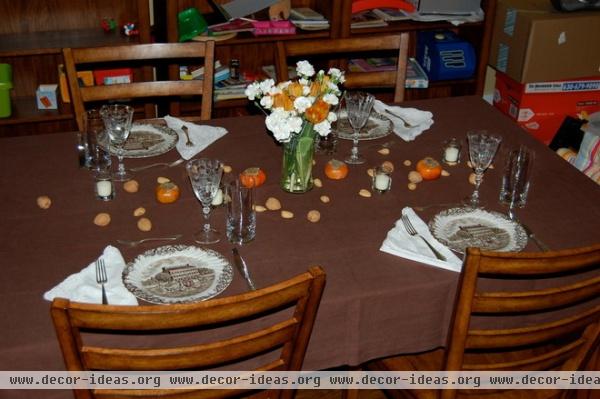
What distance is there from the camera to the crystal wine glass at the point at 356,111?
6.15ft

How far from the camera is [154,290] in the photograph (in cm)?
134

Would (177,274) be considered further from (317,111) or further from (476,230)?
(476,230)

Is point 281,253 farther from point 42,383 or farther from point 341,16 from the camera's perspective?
point 341,16

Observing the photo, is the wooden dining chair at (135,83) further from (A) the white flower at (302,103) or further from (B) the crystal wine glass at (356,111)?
(A) the white flower at (302,103)

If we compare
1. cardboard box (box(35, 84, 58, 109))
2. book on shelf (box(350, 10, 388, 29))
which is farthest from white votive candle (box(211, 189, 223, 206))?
book on shelf (box(350, 10, 388, 29))

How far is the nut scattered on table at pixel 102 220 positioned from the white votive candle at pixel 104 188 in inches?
3.8

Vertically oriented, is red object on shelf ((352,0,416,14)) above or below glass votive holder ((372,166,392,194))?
above

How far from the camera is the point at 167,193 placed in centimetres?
163

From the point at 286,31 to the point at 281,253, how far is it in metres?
1.65

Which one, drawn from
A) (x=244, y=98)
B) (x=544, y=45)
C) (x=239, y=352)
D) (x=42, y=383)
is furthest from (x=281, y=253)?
(x=544, y=45)

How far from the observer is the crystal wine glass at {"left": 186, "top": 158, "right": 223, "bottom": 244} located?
152 centimetres

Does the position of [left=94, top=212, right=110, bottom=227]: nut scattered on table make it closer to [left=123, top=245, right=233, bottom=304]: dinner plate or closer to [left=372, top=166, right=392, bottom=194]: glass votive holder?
[left=123, top=245, right=233, bottom=304]: dinner plate

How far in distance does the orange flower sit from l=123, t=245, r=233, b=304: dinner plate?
A: 0.37m

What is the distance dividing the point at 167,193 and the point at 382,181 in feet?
1.71
